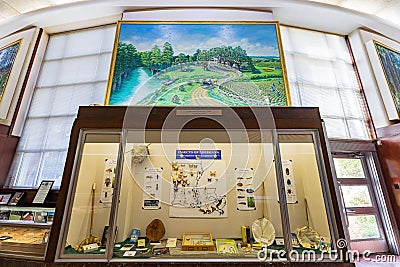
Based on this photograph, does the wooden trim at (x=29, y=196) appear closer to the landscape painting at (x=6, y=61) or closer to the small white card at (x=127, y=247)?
the small white card at (x=127, y=247)

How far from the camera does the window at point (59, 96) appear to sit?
3461 millimetres

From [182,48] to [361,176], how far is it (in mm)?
4081

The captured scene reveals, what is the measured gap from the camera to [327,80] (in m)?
4.16

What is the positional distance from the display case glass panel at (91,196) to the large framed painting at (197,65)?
52.3 inches

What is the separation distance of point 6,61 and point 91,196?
3744 millimetres

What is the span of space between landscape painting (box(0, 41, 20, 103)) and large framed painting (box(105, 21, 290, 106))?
80.4 inches

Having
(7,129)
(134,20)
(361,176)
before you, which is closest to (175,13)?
(134,20)

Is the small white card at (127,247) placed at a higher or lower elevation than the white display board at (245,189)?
lower

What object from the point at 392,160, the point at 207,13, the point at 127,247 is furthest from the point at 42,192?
the point at 392,160

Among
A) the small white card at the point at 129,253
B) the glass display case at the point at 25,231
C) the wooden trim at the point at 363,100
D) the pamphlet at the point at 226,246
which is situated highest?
the wooden trim at the point at 363,100

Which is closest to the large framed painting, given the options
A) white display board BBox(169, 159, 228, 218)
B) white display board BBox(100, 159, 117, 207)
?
white display board BBox(169, 159, 228, 218)

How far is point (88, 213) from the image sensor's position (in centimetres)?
215

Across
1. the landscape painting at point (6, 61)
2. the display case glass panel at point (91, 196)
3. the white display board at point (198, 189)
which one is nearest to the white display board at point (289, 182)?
the white display board at point (198, 189)

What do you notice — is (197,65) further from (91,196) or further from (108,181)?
(91,196)
